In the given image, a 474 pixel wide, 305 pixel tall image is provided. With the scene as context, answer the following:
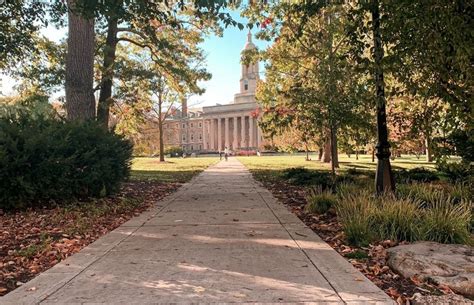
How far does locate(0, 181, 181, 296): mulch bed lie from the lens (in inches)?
195

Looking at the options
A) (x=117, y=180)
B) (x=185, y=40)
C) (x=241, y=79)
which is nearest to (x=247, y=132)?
(x=241, y=79)

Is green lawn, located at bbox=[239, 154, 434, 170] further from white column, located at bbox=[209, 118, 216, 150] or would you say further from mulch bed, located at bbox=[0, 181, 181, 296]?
white column, located at bbox=[209, 118, 216, 150]

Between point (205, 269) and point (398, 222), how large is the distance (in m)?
3.01

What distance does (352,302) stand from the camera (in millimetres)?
3594

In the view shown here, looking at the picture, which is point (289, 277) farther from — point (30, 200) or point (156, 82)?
point (156, 82)

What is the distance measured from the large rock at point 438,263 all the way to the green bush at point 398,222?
611 mm

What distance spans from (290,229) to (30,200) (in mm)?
5441

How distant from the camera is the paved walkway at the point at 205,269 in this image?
3748 mm

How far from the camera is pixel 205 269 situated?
457 centimetres

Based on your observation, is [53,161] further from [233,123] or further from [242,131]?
[233,123]

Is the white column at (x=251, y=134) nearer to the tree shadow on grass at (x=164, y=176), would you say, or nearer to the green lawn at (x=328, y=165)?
the green lawn at (x=328, y=165)

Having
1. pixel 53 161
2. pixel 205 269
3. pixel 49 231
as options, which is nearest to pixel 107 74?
pixel 53 161

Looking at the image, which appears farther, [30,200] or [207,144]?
[207,144]

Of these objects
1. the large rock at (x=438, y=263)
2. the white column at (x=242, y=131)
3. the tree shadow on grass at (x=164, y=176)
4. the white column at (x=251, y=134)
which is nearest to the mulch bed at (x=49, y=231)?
the large rock at (x=438, y=263)
